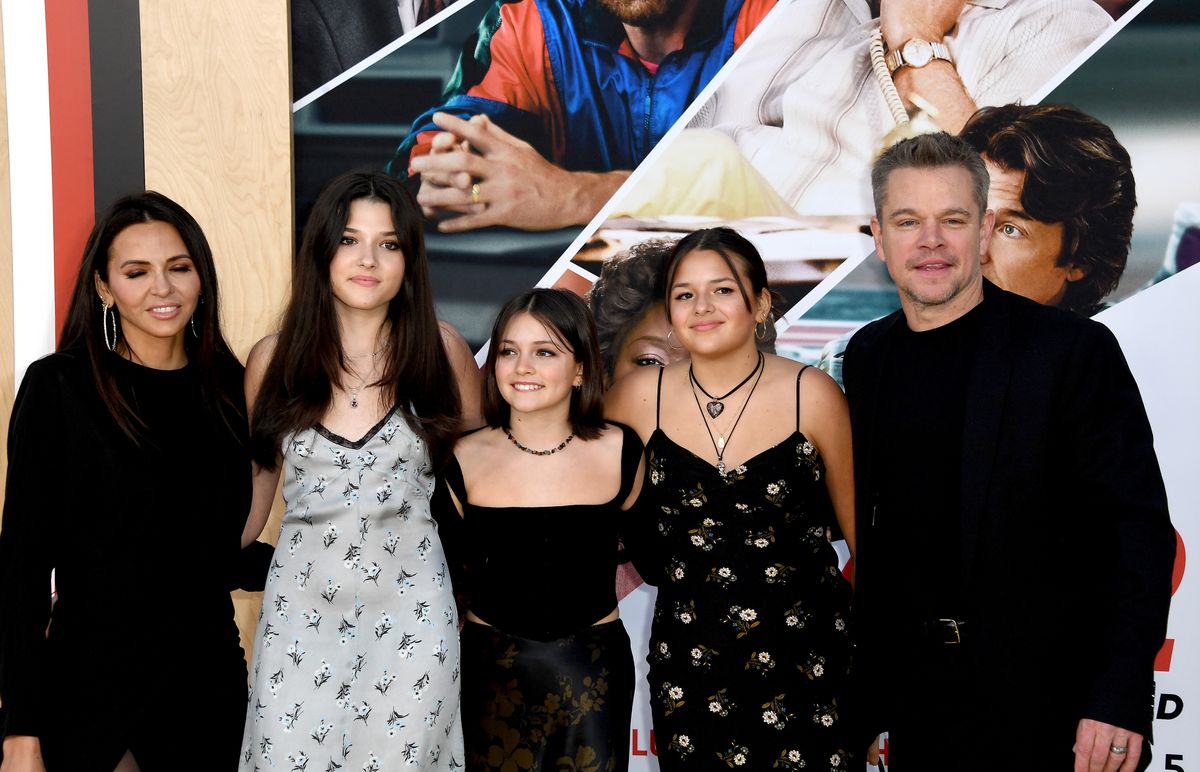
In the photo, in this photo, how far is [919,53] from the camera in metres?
2.93

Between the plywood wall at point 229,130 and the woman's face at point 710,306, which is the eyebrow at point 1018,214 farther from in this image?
the plywood wall at point 229,130

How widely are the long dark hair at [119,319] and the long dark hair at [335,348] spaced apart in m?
0.13

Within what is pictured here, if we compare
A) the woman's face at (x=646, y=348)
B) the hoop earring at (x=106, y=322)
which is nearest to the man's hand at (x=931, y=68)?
the woman's face at (x=646, y=348)

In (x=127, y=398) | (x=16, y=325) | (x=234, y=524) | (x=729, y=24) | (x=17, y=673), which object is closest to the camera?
(x=17, y=673)

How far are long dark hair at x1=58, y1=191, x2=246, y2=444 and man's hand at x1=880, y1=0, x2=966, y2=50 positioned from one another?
7.10ft

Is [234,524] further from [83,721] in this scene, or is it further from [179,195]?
[179,195]

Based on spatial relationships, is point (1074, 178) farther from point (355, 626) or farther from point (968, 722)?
point (355, 626)

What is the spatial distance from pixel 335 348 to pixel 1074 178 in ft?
7.57

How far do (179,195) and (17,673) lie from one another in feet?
5.65

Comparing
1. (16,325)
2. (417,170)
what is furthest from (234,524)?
(16,325)

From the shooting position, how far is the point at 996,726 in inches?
75.5

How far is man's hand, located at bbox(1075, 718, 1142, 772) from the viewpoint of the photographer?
1803 mm

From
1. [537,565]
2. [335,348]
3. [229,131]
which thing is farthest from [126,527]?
[229,131]

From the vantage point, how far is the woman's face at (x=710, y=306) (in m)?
2.18
